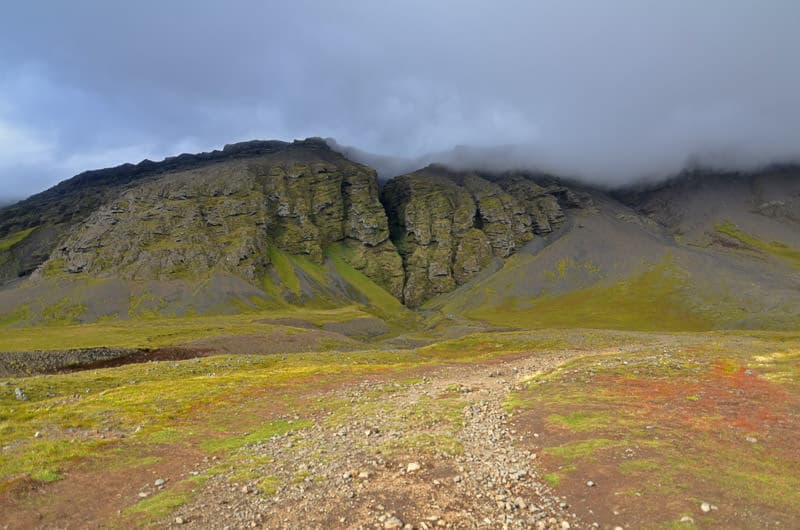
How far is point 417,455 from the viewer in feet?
67.6

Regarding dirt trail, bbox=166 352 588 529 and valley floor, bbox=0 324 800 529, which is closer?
dirt trail, bbox=166 352 588 529

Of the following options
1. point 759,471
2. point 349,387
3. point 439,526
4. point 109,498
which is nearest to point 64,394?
point 349,387

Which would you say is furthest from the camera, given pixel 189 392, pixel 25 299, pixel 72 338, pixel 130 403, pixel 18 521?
pixel 25 299

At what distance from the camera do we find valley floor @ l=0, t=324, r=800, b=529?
15195 mm

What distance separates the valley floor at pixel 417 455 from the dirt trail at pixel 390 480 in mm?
89

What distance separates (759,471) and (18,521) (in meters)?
27.5

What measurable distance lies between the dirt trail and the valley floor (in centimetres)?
9

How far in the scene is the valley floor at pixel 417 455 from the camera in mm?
15195

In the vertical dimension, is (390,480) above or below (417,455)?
above

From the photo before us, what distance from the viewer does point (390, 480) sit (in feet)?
58.1

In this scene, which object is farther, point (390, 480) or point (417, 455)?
point (417, 455)

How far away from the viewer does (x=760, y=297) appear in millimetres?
184625

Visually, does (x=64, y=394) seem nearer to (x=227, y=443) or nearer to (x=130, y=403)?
(x=130, y=403)

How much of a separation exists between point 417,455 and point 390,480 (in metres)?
3.12
